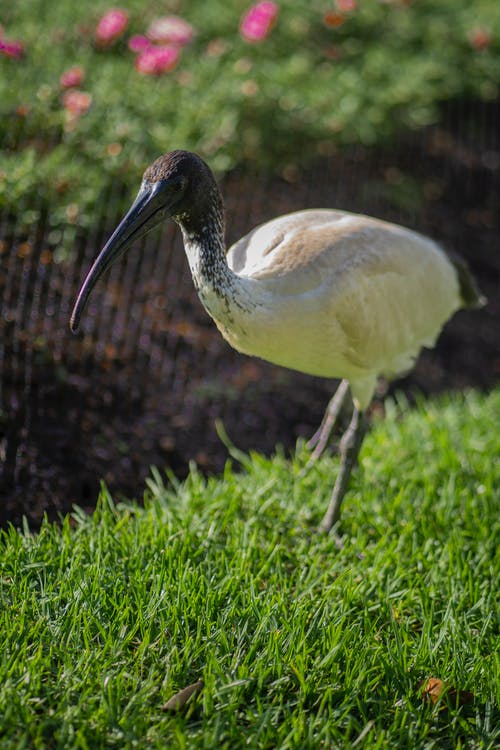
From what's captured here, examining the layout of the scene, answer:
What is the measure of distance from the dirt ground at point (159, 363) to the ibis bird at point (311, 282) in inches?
35.6

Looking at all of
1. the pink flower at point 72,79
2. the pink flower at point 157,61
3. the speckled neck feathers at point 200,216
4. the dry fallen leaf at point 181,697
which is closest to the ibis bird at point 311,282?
the speckled neck feathers at point 200,216

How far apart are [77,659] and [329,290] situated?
5.03 ft

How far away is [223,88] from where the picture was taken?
5188mm

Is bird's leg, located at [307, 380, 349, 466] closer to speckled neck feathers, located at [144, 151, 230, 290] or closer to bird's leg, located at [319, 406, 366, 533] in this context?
bird's leg, located at [319, 406, 366, 533]

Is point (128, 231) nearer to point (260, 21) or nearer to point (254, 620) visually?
point (254, 620)

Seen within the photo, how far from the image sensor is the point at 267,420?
474 centimetres

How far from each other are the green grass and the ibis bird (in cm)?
37

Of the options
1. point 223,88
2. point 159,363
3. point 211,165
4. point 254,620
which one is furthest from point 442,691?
point 223,88

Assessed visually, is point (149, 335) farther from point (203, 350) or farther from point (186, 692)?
point (186, 692)

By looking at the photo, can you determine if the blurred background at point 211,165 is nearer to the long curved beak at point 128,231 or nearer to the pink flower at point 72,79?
the pink flower at point 72,79

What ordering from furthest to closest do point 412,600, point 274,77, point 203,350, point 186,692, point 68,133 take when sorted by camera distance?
point 274,77 < point 203,350 < point 68,133 < point 412,600 < point 186,692

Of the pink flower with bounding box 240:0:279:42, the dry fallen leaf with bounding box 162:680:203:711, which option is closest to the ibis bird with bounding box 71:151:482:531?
the dry fallen leaf with bounding box 162:680:203:711

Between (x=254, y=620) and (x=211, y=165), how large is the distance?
285cm

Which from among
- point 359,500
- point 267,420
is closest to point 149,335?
point 267,420
